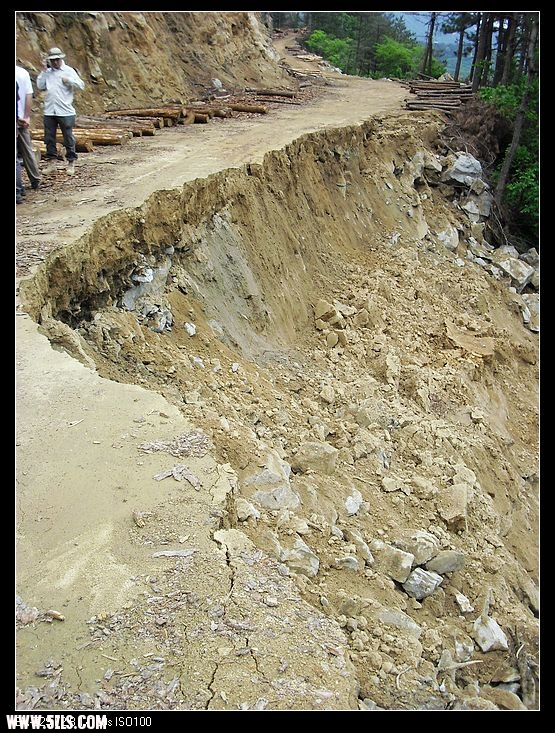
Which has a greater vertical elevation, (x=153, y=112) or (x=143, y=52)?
(x=143, y=52)

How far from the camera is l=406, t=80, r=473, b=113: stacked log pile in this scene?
17.4 metres

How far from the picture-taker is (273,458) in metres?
5.08

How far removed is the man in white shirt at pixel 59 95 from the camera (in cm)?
855

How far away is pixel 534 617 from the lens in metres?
5.69

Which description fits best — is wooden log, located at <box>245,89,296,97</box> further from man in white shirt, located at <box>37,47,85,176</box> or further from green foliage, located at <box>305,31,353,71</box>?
green foliage, located at <box>305,31,353,71</box>

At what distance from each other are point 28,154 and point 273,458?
5818 millimetres

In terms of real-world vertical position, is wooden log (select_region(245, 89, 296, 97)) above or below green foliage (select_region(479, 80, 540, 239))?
above

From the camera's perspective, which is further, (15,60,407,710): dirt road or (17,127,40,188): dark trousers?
(17,127,40,188): dark trousers

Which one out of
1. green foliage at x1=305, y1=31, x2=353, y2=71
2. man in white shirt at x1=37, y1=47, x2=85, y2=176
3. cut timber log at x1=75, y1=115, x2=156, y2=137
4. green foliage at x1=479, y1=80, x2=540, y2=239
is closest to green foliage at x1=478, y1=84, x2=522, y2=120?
green foliage at x1=479, y1=80, x2=540, y2=239

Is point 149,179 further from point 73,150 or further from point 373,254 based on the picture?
point 373,254

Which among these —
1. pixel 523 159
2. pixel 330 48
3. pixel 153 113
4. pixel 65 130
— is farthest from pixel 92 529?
pixel 330 48

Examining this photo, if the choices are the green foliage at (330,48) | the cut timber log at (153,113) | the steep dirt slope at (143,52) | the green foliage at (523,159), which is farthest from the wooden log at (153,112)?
the green foliage at (330,48)

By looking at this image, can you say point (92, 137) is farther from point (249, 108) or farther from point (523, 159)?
point (523, 159)

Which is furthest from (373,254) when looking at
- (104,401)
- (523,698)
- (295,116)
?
(523,698)
